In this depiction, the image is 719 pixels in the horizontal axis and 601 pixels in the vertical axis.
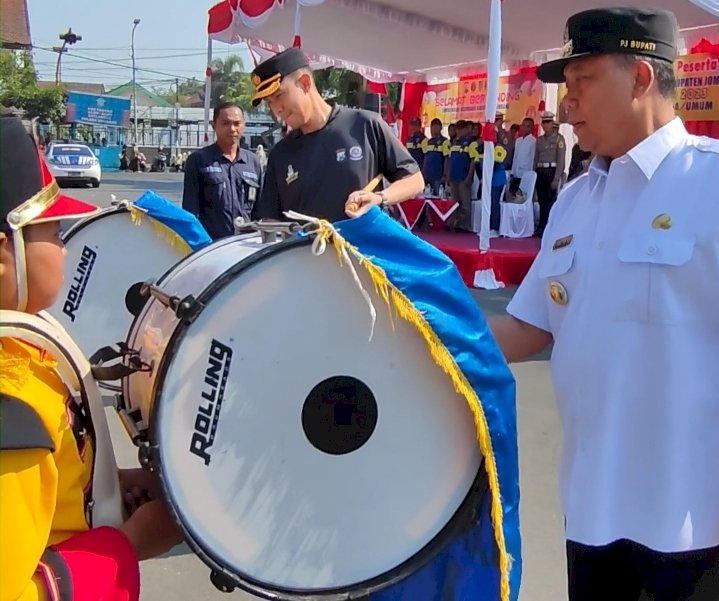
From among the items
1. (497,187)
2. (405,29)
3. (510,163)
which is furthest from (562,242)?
(405,29)

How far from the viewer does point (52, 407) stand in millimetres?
1147

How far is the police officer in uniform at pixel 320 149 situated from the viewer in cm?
312

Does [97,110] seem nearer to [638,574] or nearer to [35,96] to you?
[35,96]

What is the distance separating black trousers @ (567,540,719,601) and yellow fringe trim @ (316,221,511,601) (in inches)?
11.7

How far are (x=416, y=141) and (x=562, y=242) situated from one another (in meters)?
12.3

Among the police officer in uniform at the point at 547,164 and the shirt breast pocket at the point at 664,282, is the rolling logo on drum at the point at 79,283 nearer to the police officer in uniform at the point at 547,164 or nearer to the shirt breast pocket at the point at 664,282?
the shirt breast pocket at the point at 664,282

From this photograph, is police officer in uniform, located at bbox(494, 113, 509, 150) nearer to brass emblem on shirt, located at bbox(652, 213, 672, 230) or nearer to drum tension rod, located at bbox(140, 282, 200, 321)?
brass emblem on shirt, located at bbox(652, 213, 672, 230)

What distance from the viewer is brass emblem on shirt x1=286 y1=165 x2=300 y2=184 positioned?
325cm

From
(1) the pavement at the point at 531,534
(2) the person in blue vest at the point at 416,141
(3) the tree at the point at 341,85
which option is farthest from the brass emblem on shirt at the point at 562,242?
(3) the tree at the point at 341,85

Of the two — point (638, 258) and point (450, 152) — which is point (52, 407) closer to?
point (638, 258)

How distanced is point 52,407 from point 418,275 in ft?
2.16

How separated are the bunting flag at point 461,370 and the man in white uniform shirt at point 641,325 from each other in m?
0.19

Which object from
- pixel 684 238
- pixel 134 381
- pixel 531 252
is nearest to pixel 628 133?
pixel 684 238

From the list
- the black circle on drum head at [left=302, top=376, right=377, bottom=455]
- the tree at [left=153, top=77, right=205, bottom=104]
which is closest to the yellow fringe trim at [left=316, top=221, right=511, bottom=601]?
the black circle on drum head at [left=302, top=376, right=377, bottom=455]
